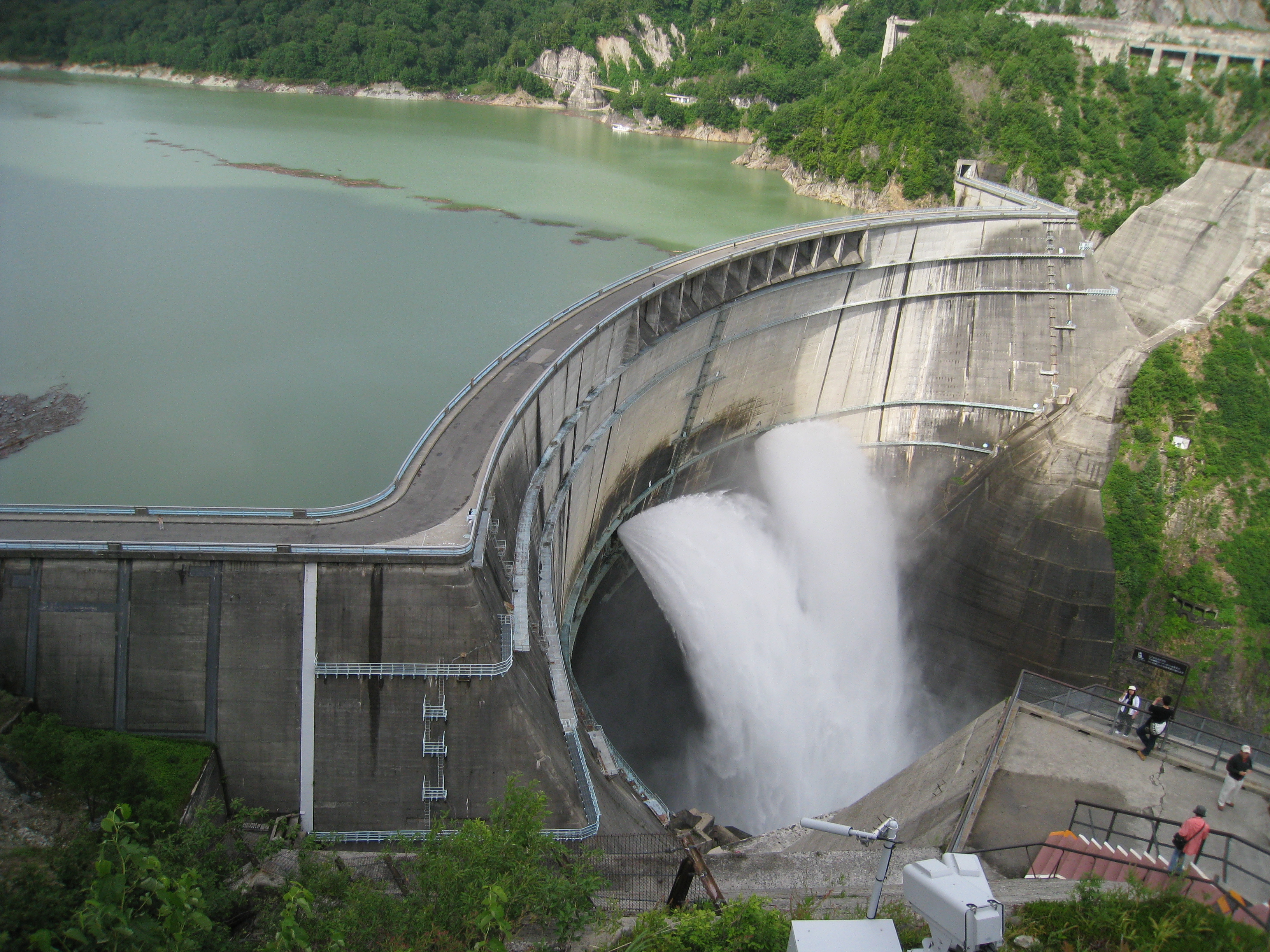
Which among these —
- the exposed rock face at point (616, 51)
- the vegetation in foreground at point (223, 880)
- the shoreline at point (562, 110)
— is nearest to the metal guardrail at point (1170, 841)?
the vegetation in foreground at point (223, 880)

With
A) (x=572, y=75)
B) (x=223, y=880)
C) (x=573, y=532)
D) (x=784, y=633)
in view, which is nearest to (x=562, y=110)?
(x=572, y=75)

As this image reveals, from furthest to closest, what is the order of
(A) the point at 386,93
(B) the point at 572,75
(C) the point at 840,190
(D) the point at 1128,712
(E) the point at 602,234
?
(B) the point at 572,75
(A) the point at 386,93
(C) the point at 840,190
(E) the point at 602,234
(D) the point at 1128,712

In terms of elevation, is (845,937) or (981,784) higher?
(845,937)

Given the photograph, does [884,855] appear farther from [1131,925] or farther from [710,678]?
[710,678]

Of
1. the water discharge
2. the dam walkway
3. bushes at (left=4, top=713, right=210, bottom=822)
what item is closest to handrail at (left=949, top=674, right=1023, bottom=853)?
the water discharge

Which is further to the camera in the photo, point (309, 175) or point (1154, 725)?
point (309, 175)

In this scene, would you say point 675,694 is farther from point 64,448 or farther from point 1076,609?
point 64,448

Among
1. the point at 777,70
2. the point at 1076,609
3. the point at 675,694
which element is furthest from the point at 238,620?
the point at 777,70
